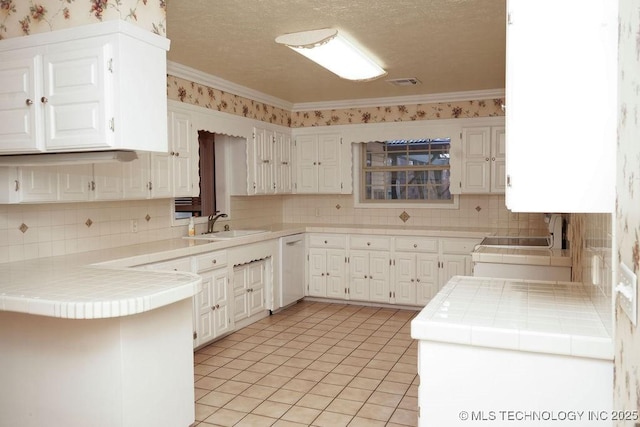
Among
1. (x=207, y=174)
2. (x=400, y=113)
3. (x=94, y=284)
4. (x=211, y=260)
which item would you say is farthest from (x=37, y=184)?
(x=400, y=113)

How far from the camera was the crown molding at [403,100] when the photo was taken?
5.68 metres

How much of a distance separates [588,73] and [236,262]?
3.58 metres

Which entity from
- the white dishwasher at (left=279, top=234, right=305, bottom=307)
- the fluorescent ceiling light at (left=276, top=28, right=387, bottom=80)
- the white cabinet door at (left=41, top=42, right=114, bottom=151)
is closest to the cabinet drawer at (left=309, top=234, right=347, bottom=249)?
the white dishwasher at (left=279, top=234, right=305, bottom=307)

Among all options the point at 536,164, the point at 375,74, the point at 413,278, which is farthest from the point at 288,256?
the point at 536,164

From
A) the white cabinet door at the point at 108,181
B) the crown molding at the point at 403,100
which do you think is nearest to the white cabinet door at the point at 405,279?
the crown molding at the point at 403,100

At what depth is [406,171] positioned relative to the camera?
6367mm

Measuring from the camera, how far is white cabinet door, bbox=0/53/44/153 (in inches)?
107

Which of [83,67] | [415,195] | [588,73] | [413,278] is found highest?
[83,67]

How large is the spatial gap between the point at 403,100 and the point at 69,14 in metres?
4.07

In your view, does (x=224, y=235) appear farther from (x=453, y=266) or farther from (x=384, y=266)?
(x=453, y=266)

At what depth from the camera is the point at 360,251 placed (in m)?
5.89

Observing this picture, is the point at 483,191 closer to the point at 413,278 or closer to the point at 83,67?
the point at 413,278

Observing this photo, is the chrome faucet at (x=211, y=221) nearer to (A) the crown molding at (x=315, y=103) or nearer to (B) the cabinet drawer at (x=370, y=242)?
(A) the crown molding at (x=315, y=103)

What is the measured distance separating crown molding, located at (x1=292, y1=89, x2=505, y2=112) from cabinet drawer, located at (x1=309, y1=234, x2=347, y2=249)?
159 centimetres
